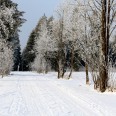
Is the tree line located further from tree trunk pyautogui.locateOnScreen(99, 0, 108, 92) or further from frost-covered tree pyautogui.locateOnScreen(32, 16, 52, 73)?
frost-covered tree pyautogui.locateOnScreen(32, 16, 52, 73)

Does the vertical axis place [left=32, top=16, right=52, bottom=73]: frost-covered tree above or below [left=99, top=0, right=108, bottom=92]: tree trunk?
above

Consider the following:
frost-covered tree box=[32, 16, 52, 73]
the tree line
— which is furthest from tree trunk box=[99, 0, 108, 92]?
frost-covered tree box=[32, 16, 52, 73]

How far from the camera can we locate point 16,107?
38.2 ft

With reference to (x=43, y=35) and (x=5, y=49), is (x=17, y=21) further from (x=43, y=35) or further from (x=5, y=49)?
(x=43, y=35)

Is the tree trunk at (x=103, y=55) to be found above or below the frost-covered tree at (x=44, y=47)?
below

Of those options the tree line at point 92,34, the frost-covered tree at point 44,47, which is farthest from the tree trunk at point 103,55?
the frost-covered tree at point 44,47

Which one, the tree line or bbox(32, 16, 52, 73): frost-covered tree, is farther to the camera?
bbox(32, 16, 52, 73): frost-covered tree

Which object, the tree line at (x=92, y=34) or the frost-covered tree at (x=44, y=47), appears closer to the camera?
the tree line at (x=92, y=34)

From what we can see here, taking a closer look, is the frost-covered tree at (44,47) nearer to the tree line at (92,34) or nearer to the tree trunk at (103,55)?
the tree line at (92,34)

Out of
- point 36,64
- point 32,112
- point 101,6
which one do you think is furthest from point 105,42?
point 36,64

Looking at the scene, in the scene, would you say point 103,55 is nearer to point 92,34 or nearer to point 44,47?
point 92,34

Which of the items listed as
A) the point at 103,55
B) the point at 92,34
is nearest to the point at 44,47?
the point at 92,34

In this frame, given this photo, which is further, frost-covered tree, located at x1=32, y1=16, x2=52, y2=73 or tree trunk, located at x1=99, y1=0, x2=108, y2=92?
frost-covered tree, located at x1=32, y1=16, x2=52, y2=73

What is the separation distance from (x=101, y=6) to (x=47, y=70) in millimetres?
48293
